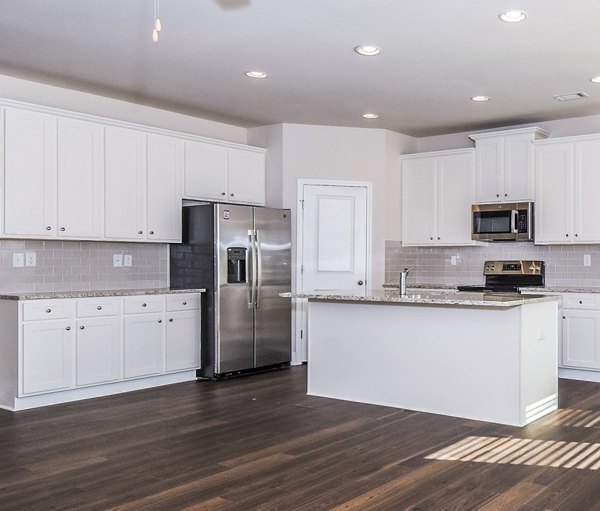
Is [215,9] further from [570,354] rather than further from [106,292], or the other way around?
[570,354]

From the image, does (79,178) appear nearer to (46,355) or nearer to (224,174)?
(46,355)

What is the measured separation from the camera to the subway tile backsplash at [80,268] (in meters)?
5.50

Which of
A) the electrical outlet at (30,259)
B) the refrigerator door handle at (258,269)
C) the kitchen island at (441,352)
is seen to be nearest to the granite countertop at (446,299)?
the kitchen island at (441,352)

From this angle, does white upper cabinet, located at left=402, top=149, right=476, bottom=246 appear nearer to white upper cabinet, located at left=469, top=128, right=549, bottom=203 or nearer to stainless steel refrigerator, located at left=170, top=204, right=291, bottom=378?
white upper cabinet, located at left=469, top=128, right=549, bottom=203

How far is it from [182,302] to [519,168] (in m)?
3.70

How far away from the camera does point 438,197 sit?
25.1ft

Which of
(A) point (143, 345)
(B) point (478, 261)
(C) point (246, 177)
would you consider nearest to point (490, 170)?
(B) point (478, 261)

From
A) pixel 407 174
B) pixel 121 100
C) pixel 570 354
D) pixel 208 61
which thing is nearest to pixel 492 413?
pixel 570 354

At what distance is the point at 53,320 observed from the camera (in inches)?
206

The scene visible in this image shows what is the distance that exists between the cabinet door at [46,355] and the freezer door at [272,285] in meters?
1.99

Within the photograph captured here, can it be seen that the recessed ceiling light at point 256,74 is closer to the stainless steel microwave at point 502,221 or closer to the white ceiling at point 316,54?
the white ceiling at point 316,54

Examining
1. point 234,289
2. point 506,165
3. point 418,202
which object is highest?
point 506,165

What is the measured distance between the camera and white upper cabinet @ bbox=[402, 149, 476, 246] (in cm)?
746

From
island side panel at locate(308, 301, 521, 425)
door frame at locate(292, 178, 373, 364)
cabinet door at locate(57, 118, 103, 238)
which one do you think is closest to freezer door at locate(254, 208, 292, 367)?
door frame at locate(292, 178, 373, 364)
